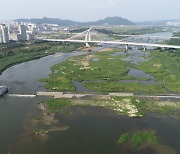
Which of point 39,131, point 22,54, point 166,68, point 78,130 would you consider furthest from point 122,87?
point 22,54

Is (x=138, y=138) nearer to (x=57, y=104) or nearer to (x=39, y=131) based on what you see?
(x=39, y=131)

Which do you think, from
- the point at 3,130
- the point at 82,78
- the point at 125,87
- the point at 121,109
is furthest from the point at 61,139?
the point at 82,78

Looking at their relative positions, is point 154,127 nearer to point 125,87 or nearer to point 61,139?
point 61,139

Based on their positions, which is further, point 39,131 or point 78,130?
point 78,130

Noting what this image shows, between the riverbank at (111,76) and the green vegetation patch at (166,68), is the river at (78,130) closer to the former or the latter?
the riverbank at (111,76)

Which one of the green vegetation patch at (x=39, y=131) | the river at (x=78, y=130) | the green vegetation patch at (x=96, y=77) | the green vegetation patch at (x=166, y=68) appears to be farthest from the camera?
the green vegetation patch at (x=166, y=68)

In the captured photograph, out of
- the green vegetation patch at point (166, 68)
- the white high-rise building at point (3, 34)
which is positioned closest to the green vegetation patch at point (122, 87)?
the green vegetation patch at point (166, 68)

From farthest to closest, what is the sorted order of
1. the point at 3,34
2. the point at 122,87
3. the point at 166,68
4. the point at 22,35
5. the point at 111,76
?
the point at 22,35
the point at 3,34
the point at 166,68
the point at 111,76
the point at 122,87
